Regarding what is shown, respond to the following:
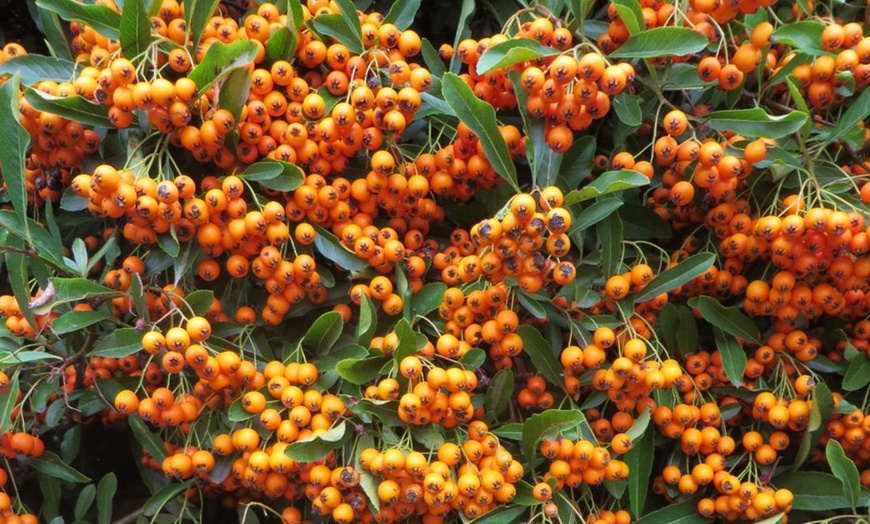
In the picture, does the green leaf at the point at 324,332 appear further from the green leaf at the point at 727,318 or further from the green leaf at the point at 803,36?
the green leaf at the point at 803,36

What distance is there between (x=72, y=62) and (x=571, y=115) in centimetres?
136

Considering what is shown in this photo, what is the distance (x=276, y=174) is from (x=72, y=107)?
0.52 m

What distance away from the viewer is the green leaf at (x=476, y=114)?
5.42 feet

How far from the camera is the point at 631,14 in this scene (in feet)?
5.31

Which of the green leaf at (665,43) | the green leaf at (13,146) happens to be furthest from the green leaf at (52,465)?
the green leaf at (665,43)

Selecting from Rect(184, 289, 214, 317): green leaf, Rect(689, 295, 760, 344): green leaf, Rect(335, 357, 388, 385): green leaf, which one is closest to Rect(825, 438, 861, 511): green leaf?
Rect(689, 295, 760, 344): green leaf

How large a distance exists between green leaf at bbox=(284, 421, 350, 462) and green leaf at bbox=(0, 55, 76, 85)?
45.1 inches

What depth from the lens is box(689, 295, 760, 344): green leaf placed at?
1.86 metres

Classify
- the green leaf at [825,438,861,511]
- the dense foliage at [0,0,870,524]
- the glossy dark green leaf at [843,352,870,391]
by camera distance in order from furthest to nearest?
the glossy dark green leaf at [843,352,870,391]
the green leaf at [825,438,861,511]
the dense foliage at [0,0,870,524]

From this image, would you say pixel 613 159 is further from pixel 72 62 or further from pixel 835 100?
pixel 72 62

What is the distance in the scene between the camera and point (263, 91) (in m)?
1.76

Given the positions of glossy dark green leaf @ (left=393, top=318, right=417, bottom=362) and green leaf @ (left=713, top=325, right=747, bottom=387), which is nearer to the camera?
glossy dark green leaf @ (left=393, top=318, right=417, bottom=362)

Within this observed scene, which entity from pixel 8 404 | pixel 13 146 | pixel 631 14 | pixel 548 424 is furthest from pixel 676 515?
Result: pixel 13 146

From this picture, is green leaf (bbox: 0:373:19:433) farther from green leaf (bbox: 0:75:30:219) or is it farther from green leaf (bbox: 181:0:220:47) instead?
green leaf (bbox: 181:0:220:47)
